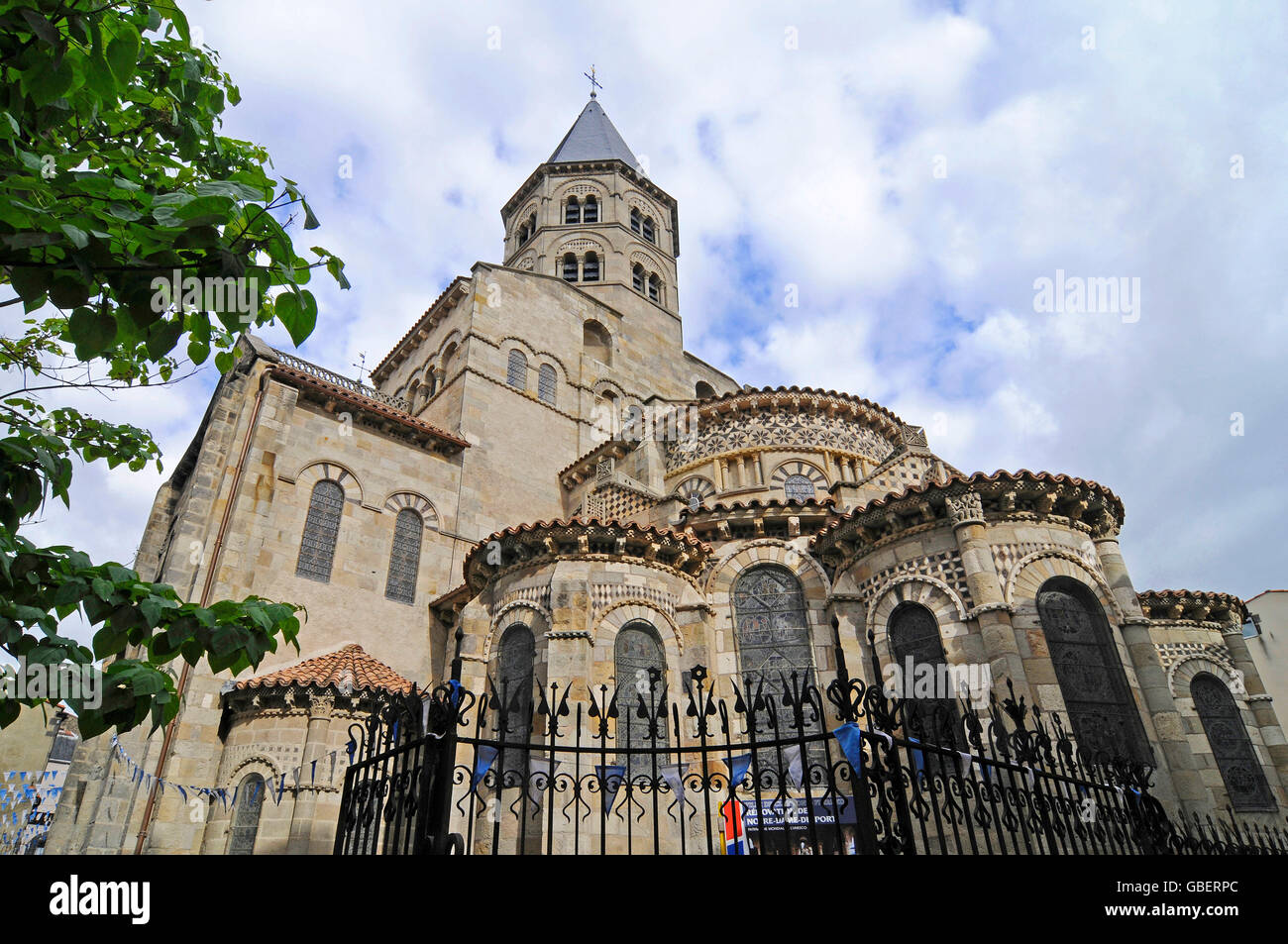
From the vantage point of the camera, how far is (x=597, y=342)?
28.0 metres

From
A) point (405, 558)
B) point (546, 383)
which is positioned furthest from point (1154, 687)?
point (546, 383)

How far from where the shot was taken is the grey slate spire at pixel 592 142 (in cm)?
3450

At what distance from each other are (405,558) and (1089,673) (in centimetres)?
1444

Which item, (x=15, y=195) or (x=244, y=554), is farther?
(x=244, y=554)

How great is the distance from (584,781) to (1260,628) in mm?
27916
